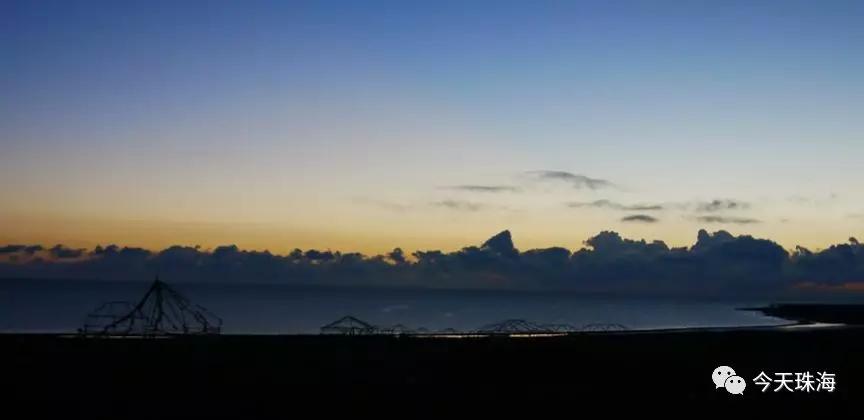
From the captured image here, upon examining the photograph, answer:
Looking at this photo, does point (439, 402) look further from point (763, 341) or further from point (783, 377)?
point (763, 341)

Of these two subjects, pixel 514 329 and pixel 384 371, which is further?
pixel 514 329

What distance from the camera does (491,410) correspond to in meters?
27.0

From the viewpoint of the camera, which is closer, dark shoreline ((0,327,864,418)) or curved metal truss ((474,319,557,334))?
dark shoreline ((0,327,864,418))

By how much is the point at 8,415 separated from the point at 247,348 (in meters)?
24.7

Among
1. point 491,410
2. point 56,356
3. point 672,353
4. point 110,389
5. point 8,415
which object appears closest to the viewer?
point 8,415

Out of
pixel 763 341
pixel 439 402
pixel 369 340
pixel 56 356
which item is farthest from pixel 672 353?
pixel 56 356

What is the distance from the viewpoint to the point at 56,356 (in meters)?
42.2

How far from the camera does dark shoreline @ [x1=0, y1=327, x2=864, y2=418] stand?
96.7 ft

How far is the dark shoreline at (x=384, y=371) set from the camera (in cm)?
2947

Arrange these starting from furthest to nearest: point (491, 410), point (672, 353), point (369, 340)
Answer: point (369, 340) → point (672, 353) → point (491, 410)

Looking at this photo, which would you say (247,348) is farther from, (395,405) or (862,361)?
(862,361)

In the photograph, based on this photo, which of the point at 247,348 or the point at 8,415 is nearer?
the point at 8,415

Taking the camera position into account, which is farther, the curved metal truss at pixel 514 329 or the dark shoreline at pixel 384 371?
the curved metal truss at pixel 514 329

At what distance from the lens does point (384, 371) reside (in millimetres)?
37875
